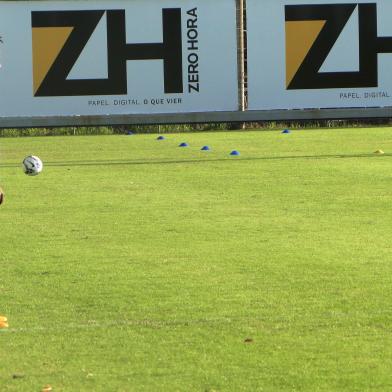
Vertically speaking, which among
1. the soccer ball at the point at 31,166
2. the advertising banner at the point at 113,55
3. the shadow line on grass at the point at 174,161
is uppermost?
the advertising banner at the point at 113,55

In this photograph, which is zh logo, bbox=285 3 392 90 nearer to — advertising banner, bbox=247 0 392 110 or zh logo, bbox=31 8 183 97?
advertising banner, bbox=247 0 392 110

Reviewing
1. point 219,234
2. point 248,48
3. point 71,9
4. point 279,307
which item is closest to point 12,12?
point 71,9

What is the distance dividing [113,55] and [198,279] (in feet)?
54.2

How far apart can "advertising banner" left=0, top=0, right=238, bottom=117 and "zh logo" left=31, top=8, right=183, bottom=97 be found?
0.07ft

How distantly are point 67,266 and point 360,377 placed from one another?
197 inches

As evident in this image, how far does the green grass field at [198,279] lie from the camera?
7.75 meters

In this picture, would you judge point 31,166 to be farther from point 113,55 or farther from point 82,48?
point 113,55

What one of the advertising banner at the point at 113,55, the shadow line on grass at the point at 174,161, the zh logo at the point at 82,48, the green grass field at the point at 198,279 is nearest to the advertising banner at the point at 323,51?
the advertising banner at the point at 113,55

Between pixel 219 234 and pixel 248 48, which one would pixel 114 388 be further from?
pixel 248 48

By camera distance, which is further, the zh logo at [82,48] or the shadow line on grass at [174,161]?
the zh logo at [82,48]

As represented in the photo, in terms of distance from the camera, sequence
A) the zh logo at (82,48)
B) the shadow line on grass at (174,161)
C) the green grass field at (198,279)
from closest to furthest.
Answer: the green grass field at (198,279) → the shadow line on grass at (174,161) → the zh logo at (82,48)

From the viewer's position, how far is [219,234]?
1409cm

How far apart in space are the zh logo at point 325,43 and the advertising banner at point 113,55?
4.77 ft

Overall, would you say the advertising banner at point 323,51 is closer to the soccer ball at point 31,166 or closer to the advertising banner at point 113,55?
the advertising banner at point 113,55
